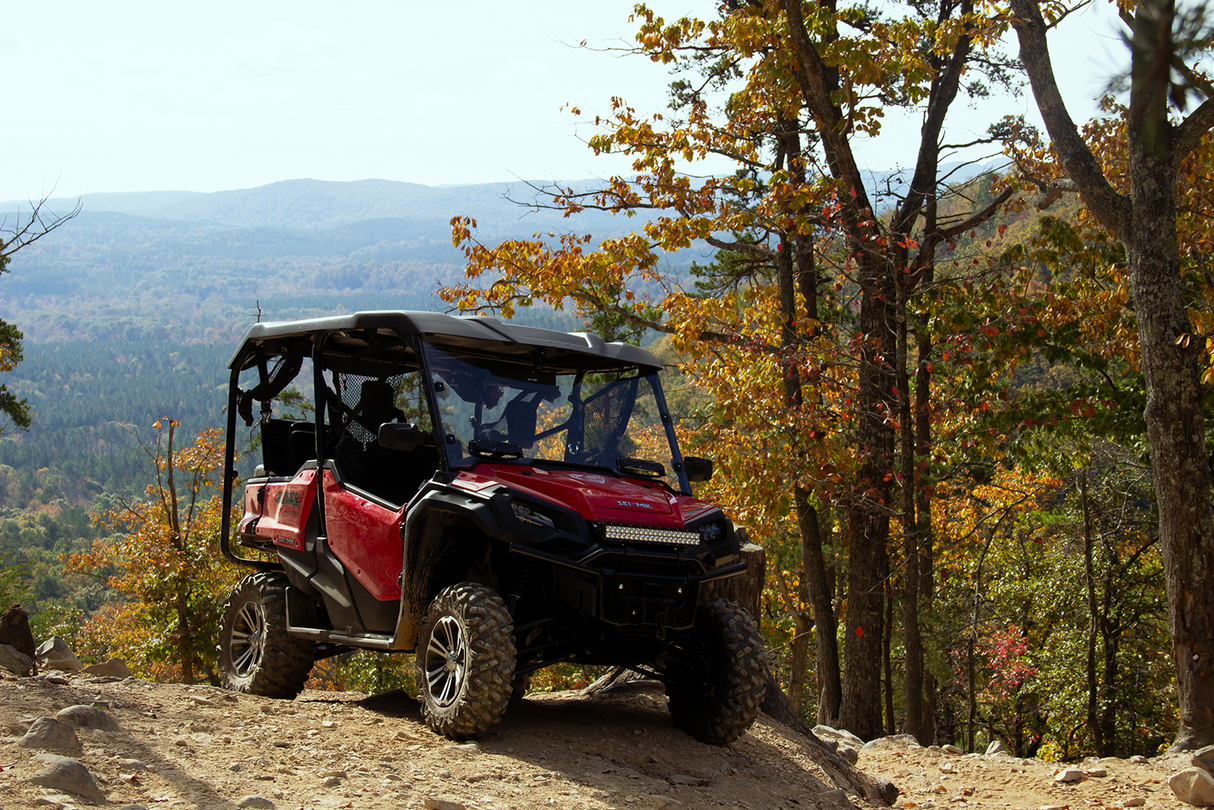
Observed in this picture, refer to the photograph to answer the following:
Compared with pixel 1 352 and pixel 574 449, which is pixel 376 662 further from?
pixel 574 449

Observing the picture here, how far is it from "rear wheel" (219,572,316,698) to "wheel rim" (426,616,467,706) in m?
2.21

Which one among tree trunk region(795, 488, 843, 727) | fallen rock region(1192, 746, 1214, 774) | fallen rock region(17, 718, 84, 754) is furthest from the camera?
tree trunk region(795, 488, 843, 727)

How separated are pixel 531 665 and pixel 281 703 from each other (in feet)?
6.89

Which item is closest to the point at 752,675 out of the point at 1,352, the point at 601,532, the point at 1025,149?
the point at 601,532

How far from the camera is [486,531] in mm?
5625

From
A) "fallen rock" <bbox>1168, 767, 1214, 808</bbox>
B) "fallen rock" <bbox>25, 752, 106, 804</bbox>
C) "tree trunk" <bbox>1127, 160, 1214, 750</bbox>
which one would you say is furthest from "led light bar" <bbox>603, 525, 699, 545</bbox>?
"tree trunk" <bbox>1127, 160, 1214, 750</bbox>

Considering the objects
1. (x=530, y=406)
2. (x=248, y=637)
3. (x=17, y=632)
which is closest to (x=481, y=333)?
(x=530, y=406)

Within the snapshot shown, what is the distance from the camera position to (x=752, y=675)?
621 cm

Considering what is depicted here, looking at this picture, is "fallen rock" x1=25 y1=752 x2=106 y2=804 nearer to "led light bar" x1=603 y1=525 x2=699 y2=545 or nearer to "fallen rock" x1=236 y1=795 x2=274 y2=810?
"fallen rock" x1=236 y1=795 x2=274 y2=810

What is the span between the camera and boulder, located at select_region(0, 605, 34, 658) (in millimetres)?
7590

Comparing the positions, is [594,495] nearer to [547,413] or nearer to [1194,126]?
[547,413]

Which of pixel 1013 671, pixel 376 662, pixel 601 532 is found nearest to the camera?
pixel 601 532

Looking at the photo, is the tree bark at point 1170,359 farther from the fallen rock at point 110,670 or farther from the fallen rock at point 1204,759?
the fallen rock at point 110,670

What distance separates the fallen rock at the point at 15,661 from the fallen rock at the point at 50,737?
268cm
